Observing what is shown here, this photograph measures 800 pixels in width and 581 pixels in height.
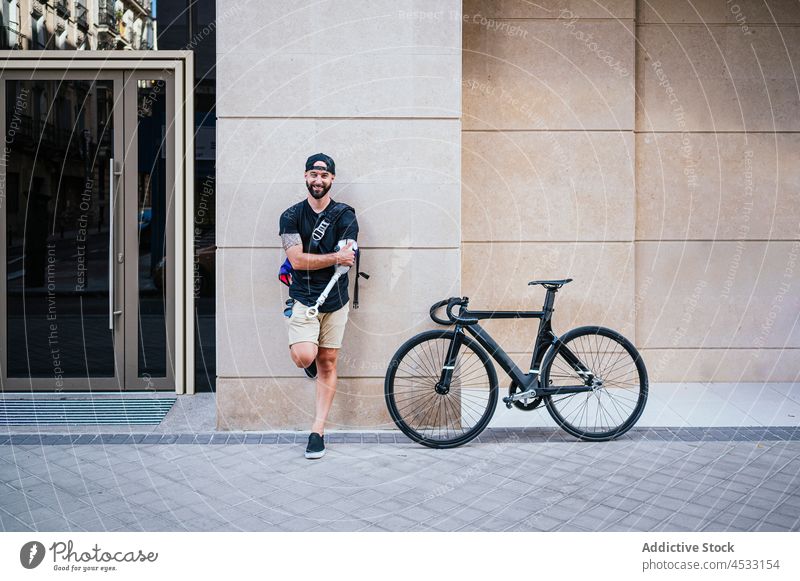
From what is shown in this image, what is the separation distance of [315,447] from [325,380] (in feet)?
1.67

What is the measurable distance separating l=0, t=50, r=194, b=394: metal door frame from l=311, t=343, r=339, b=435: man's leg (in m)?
2.13

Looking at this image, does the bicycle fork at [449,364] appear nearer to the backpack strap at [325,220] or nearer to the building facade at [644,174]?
the backpack strap at [325,220]

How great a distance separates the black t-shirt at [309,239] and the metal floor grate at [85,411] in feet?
5.84

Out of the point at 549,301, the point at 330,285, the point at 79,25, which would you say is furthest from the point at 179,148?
the point at 549,301

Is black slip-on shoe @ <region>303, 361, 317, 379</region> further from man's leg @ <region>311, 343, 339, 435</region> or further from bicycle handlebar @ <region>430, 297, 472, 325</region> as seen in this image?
bicycle handlebar @ <region>430, 297, 472, 325</region>

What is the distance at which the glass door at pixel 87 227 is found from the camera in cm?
769

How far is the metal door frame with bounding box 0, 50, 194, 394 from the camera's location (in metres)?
7.64

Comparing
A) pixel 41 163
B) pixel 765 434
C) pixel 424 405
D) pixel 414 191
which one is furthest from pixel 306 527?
pixel 41 163

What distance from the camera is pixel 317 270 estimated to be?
5934 mm

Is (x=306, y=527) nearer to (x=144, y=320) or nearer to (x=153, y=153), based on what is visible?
(x=144, y=320)

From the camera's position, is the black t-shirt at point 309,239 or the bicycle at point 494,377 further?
the bicycle at point 494,377

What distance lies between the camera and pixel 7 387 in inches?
303

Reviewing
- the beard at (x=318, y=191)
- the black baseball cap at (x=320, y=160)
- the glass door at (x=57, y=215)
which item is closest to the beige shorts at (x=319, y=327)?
the beard at (x=318, y=191)

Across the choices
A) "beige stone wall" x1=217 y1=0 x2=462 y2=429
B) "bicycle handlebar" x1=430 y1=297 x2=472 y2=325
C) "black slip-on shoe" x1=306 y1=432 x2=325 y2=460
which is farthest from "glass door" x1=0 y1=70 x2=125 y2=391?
"bicycle handlebar" x1=430 y1=297 x2=472 y2=325
